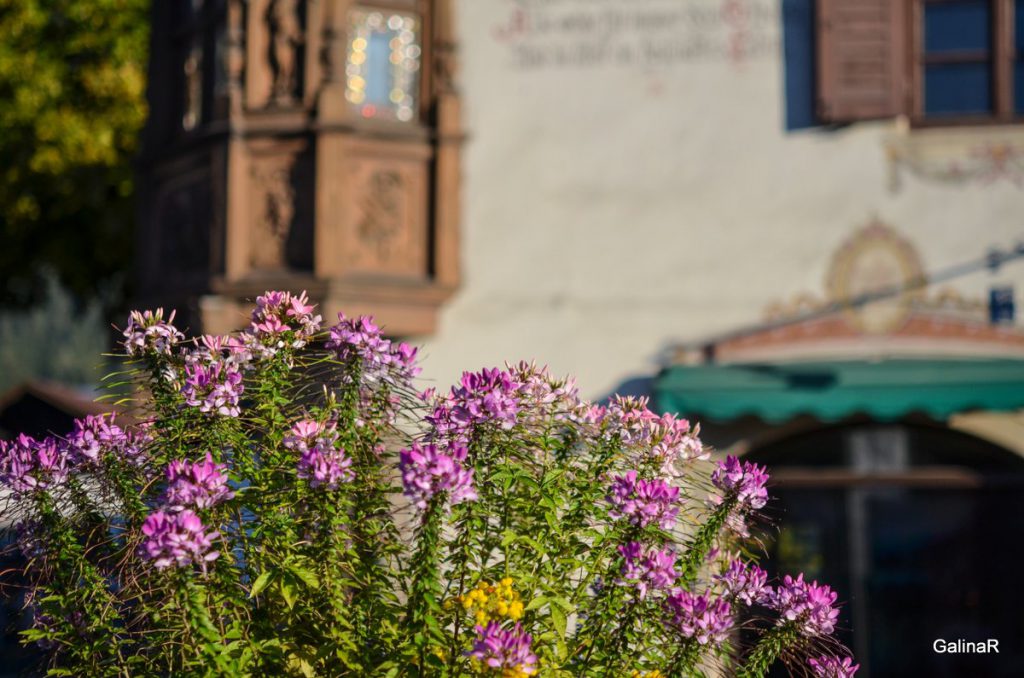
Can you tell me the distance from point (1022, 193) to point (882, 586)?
9.80 ft

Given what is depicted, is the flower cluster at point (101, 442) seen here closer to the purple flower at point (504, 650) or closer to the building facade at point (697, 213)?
the purple flower at point (504, 650)

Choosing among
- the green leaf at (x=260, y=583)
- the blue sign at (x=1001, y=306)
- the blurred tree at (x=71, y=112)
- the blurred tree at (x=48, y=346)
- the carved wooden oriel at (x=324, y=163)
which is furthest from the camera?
the blurred tree at (x=48, y=346)

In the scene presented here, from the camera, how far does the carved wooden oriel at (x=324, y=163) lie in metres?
10.8

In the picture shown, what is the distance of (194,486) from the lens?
382 centimetres

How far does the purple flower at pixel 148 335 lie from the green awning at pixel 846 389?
19.9 ft

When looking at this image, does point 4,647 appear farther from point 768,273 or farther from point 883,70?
point 883,70

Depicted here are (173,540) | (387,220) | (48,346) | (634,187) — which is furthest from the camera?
(48,346)

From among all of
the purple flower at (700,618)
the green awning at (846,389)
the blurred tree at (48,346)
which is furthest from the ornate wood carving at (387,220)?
the blurred tree at (48,346)

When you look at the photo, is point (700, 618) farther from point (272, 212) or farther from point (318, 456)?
point (272, 212)

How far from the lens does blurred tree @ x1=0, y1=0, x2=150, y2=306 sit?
17.3 meters

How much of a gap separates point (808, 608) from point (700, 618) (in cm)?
36

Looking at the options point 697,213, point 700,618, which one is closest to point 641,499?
point 700,618

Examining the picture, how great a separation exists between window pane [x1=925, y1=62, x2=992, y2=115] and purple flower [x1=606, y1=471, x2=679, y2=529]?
25.0ft

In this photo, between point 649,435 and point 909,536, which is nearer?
point 649,435
